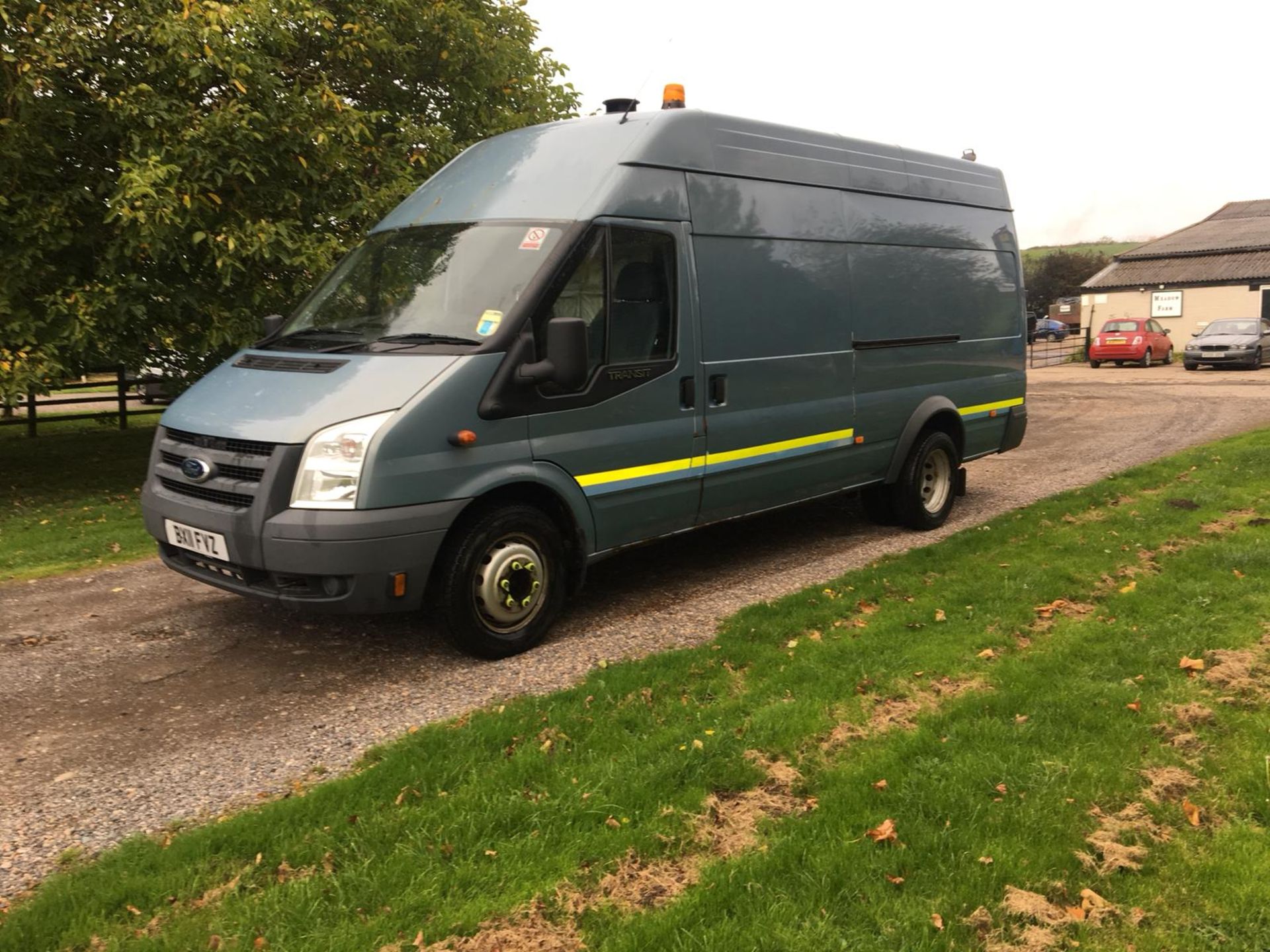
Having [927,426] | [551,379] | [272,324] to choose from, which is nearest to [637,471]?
[551,379]

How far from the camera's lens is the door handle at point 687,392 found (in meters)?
5.76

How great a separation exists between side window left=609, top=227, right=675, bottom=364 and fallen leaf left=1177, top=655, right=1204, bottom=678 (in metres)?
3.06

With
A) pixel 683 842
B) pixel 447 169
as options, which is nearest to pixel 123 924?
pixel 683 842

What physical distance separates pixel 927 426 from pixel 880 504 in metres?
0.75

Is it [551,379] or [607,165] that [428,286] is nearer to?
A: [551,379]

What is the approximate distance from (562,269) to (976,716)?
115 inches

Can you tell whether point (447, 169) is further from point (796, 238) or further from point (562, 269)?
point (796, 238)

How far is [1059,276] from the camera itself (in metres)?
81.2

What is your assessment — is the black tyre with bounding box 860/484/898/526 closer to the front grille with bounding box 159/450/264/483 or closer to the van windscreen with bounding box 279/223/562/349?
the van windscreen with bounding box 279/223/562/349

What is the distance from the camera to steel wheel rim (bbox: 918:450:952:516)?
8219 millimetres

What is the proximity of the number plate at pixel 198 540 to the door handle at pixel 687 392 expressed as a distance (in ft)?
8.53

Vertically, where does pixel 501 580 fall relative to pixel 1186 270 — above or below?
below

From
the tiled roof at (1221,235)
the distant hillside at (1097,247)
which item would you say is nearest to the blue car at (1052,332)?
the tiled roof at (1221,235)

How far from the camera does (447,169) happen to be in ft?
20.8
